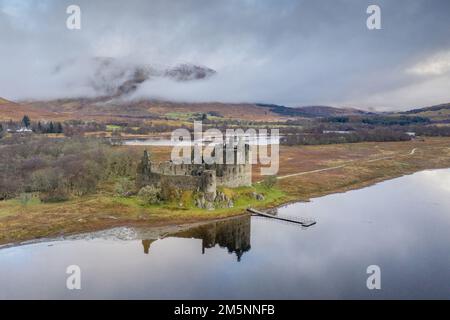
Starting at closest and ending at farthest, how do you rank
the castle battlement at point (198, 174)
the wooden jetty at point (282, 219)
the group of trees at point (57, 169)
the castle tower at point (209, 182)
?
the wooden jetty at point (282, 219) → the castle tower at point (209, 182) → the castle battlement at point (198, 174) → the group of trees at point (57, 169)

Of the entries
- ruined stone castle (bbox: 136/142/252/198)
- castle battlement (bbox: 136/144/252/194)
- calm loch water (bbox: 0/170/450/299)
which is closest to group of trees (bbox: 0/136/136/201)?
castle battlement (bbox: 136/144/252/194)

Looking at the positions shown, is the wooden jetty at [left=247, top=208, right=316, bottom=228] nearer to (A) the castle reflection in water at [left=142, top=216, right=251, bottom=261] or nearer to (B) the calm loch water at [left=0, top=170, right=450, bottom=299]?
(B) the calm loch water at [left=0, top=170, right=450, bottom=299]

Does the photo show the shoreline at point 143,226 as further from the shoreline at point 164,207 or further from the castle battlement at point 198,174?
the castle battlement at point 198,174

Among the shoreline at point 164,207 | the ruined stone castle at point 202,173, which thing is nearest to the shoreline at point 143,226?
the shoreline at point 164,207

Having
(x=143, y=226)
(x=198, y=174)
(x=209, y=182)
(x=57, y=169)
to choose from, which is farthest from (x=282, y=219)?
(x=57, y=169)

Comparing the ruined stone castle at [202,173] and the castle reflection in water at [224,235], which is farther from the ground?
the ruined stone castle at [202,173]

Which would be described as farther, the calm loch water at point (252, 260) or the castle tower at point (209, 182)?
the castle tower at point (209, 182)
